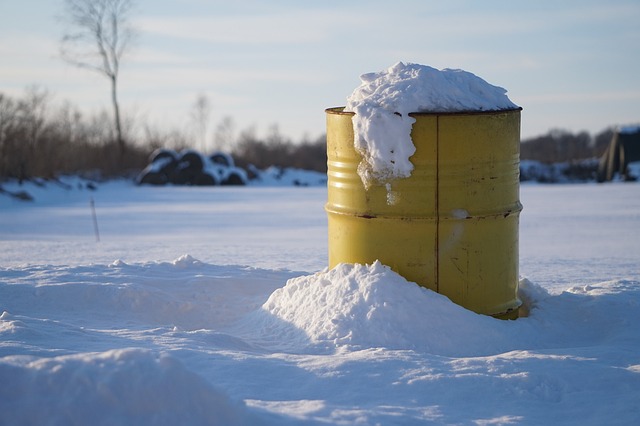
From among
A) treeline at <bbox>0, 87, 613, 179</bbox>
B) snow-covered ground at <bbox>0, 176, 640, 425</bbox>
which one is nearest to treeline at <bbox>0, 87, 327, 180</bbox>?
treeline at <bbox>0, 87, 613, 179</bbox>

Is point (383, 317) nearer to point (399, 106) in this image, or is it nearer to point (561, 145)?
point (399, 106)

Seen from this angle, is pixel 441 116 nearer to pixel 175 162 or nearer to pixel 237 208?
pixel 237 208

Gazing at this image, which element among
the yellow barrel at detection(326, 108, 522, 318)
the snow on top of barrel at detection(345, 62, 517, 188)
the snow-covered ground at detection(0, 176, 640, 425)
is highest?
the snow on top of barrel at detection(345, 62, 517, 188)

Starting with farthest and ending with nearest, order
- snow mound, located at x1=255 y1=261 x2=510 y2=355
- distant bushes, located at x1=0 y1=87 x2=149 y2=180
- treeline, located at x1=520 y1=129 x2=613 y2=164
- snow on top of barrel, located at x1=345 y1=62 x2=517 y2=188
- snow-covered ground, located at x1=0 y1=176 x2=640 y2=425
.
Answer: treeline, located at x1=520 y1=129 x2=613 y2=164
distant bushes, located at x1=0 y1=87 x2=149 y2=180
snow on top of barrel, located at x1=345 y1=62 x2=517 y2=188
snow mound, located at x1=255 y1=261 x2=510 y2=355
snow-covered ground, located at x1=0 y1=176 x2=640 y2=425

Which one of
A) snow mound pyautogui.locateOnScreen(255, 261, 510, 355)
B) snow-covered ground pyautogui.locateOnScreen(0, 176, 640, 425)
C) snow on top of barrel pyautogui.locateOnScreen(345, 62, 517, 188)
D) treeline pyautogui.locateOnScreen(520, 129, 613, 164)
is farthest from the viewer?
treeline pyautogui.locateOnScreen(520, 129, 613, 164)

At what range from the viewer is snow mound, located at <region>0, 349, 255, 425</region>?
3463 millimetres

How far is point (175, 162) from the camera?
25.0 m

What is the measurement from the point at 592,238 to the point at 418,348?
678 centimetres

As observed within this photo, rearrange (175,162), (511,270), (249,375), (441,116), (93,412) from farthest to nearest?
(175,162), (511,270), (441,116), (249,375), (93,412)

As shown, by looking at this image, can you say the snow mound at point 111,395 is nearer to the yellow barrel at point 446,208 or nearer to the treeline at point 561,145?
the yellow barrel at point 446,208

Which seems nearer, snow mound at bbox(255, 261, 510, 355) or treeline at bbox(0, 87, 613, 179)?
snow mound at bbox(255, 261, 510, 355)

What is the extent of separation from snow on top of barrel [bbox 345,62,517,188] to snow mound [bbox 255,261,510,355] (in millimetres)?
712

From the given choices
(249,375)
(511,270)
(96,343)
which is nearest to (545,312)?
(511,270)

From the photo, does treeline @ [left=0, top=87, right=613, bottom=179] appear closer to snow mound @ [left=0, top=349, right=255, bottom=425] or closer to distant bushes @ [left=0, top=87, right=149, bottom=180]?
distant bushes @ [left=0, top=87, right=149, bottom=180]
